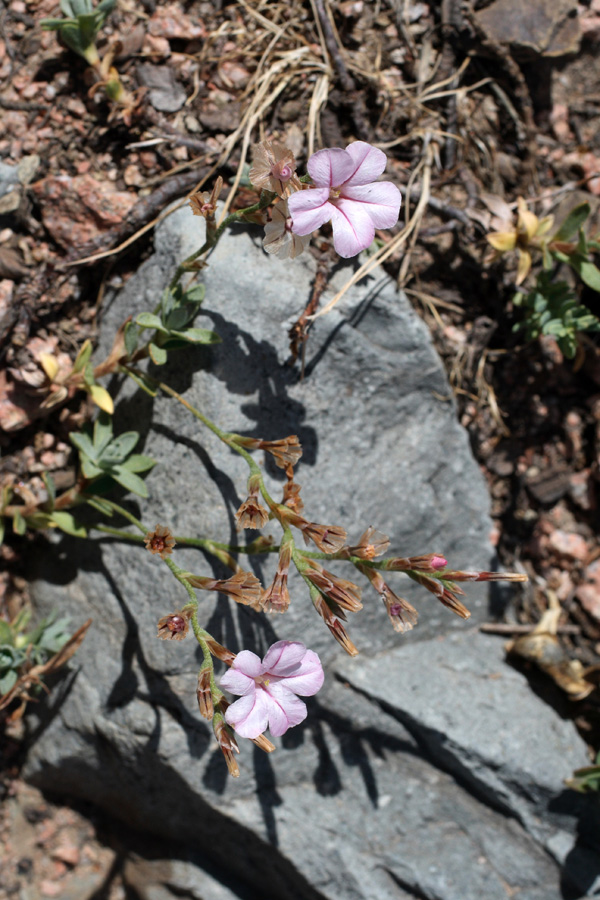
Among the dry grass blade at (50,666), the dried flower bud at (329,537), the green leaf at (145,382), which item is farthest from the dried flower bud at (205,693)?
the green leaf at (145,382)

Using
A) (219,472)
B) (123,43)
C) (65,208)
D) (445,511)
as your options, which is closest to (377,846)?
(445,511)

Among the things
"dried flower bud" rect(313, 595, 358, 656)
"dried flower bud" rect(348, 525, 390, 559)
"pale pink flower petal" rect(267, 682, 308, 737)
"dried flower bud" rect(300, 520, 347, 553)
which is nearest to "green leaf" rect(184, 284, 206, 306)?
"dried flower bud" rect(300, 520, 347, 553)

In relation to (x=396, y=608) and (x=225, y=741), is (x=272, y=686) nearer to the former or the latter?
(x=225, y=741)

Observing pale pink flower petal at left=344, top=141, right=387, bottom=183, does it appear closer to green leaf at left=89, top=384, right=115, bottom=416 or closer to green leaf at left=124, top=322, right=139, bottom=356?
green leaf at left=124, top=322, right=139, bottom=356

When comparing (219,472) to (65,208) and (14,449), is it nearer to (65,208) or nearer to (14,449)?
(14,449)

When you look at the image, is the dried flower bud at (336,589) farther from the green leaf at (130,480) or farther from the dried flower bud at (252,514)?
the green leaf at (130,480)

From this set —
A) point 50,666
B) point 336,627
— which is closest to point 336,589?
point 336,627
